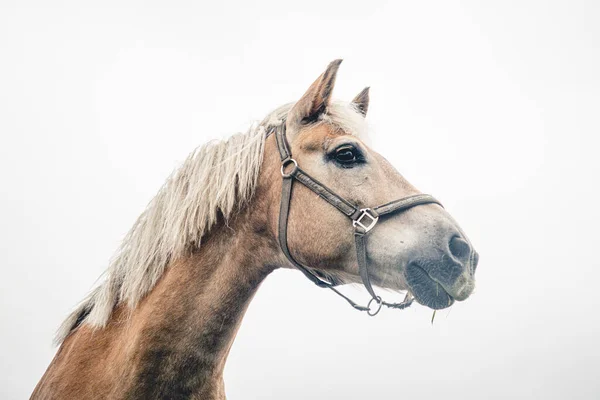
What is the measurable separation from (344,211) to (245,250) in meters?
0.82

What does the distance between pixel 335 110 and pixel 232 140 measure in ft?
3.08

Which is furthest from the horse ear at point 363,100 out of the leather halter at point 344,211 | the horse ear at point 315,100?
the leather halter at point 344,211

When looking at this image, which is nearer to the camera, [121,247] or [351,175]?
[351,175]

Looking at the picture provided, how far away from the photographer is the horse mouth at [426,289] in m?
2.80

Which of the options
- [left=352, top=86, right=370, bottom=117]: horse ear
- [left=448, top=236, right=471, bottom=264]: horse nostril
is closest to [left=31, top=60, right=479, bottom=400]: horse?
[left=448, top=236, right=471, bottom=264]: horse nostril

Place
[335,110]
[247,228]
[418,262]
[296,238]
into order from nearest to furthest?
[418,262] → [296,238] → [247,228] → [335,110]

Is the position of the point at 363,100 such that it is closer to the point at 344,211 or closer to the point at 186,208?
the point at 344,211

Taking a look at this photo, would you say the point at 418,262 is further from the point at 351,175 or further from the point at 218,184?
the point at 218,184

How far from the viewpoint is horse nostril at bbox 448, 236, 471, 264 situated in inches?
109

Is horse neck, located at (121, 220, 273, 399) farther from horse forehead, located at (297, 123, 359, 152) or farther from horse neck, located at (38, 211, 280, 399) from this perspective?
horse forehead, located at (297, 123, 359, 152)

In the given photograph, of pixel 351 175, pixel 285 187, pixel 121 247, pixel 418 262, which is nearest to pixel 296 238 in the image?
pixel 285 187

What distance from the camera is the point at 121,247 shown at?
11.8ft

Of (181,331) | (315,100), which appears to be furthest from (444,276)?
(181,331)

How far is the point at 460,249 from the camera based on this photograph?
2.79 m
